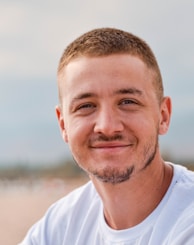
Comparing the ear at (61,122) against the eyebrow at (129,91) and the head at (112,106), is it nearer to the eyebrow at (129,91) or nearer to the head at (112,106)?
the head at (112,106)

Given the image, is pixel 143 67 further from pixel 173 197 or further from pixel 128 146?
pixel 173 197

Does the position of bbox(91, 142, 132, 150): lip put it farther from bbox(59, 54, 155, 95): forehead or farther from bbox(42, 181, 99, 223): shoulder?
bbox(42, 181, 99, 223): shoulder

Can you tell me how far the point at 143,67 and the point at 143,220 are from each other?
0.36 metres

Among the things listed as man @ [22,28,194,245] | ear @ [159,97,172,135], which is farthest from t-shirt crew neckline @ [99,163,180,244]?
ear @ [159,97,172,135]

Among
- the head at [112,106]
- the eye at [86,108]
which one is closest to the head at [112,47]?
the head at [112,106]

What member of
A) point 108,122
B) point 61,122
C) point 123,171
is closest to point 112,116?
point 108,122

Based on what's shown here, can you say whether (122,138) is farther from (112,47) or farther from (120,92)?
(112,47)

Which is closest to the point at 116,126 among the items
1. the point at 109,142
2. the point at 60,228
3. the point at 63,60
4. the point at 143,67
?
the point at 109,142

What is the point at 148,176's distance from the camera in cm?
154

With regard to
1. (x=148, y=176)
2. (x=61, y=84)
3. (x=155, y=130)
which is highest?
(x=61, y=84)

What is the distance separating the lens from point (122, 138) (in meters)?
1.46

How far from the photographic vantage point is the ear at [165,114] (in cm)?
157

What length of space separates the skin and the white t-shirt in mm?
48

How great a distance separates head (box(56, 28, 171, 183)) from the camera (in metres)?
1.45
